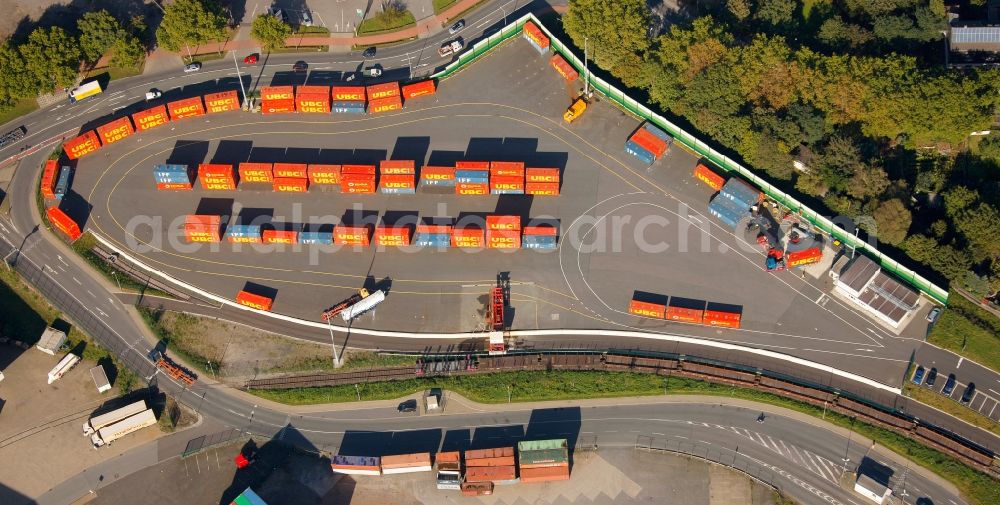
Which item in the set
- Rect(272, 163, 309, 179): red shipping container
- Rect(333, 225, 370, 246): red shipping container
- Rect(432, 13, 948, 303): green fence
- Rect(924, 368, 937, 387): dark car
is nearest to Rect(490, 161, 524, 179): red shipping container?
Rect(333, 225, 370, 246): red shipping container

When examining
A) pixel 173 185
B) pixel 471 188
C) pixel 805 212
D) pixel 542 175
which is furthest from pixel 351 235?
pixel 805 212

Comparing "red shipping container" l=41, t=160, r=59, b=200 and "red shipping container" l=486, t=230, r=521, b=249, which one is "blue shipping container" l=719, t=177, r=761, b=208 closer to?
"red shipping container" l=486, t=230, r=521, b=249

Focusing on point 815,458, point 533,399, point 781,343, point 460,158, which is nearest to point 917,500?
point 815,458

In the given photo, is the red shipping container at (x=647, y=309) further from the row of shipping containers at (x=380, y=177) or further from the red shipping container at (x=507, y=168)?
the red shipping container at (x=507, y=168)

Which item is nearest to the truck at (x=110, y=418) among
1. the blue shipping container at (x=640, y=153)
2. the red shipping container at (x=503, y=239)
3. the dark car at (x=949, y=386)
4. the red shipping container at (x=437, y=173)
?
the red shipping container at (x=437, y=173)

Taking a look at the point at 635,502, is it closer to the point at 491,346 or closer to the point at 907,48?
the point at 491,346
